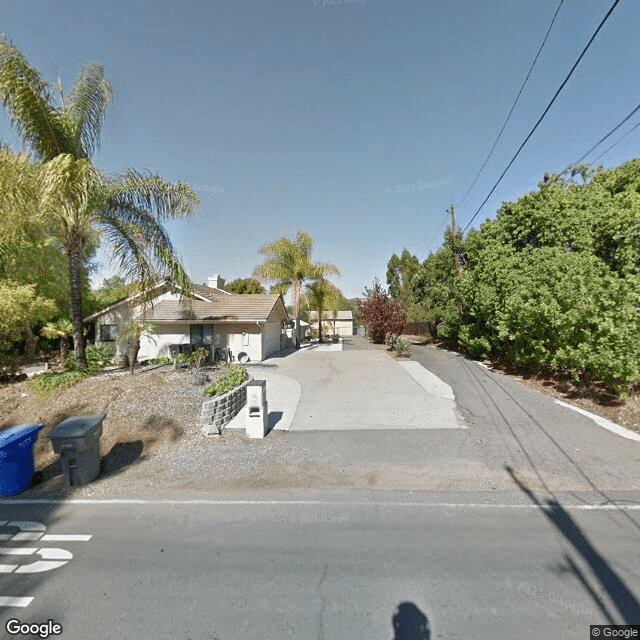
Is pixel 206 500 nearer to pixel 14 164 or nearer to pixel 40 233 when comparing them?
pixel 14 164

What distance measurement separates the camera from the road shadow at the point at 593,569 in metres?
2.72

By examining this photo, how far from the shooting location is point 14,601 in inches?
114

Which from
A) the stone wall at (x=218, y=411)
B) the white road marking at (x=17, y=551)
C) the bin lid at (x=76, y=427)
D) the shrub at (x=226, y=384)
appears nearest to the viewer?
the white road marking at (x=17, y=551)

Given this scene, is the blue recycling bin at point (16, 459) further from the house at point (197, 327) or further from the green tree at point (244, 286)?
the green tree at point (244, 286)

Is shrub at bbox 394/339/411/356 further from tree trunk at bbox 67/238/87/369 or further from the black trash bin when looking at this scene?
the black trash bin

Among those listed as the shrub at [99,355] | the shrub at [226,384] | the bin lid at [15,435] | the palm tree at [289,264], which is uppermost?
the palm tree at [289,264]

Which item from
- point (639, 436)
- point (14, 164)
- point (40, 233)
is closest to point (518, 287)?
point (639, 436)

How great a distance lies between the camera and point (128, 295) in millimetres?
17828

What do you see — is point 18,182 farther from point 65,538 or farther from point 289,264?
point 289,264

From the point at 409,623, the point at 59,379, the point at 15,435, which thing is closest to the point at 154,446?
the point at 15,435

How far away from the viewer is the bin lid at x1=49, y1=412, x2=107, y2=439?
4.83 metres

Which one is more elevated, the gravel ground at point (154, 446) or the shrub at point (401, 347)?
the shrub at point (401, 347)

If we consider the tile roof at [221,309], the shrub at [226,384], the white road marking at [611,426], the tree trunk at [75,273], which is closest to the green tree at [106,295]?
the tile roof at [221,309]

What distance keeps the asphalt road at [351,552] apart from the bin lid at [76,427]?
939 millimetres
